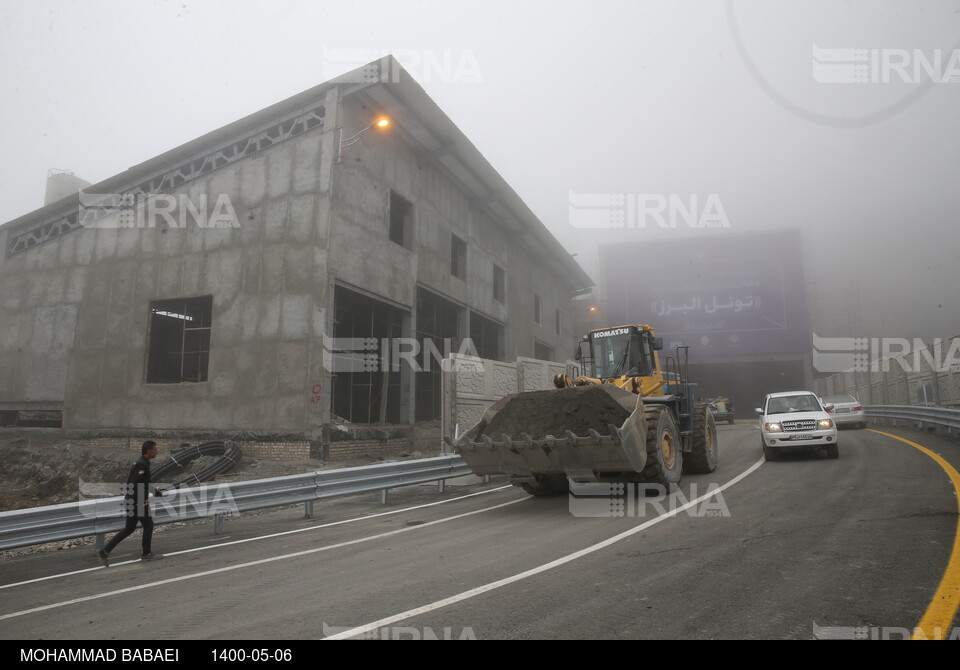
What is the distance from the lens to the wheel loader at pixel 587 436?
8.38 metres

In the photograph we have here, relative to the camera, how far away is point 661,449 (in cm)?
960

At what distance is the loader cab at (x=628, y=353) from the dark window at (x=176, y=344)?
13.2 metres

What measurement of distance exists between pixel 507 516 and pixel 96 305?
19144 mm

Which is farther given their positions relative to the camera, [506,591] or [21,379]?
[21,379]

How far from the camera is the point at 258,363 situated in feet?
58.4

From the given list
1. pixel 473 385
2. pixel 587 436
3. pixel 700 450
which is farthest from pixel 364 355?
pixel 587 436

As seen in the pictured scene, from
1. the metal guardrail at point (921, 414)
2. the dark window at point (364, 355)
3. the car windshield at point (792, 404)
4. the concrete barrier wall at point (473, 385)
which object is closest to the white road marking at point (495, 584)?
the car windshield at point (792, 404)

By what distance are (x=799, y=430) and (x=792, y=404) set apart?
1.34 meters

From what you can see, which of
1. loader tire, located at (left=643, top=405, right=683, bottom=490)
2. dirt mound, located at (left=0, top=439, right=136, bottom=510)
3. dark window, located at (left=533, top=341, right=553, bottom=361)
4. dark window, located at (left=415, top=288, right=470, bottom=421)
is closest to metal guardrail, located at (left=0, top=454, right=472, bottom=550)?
loader tire, located at (left=643, top=405, right=683, bottom=490)

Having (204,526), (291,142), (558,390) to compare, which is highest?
(291,142)


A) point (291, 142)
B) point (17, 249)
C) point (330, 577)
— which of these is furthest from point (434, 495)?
point (17, 249)

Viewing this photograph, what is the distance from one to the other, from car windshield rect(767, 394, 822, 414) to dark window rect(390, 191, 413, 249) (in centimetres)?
1416

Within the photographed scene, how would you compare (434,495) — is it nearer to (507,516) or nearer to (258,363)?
(507,516)

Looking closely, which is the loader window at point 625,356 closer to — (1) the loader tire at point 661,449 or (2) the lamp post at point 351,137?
(1) the loader tire at point 661,449
